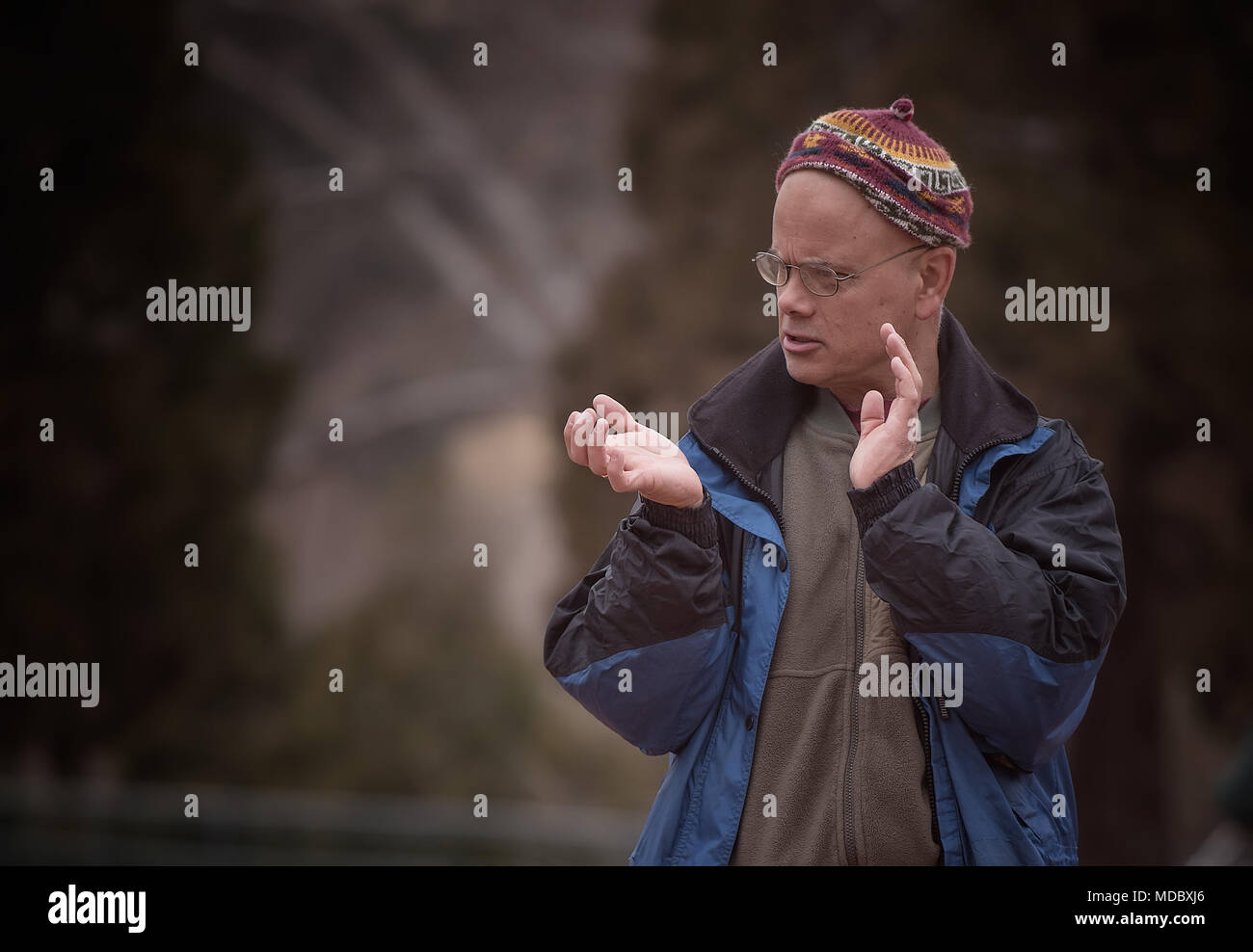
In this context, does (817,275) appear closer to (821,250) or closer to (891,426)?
(821,250)

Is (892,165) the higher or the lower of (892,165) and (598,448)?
the higher

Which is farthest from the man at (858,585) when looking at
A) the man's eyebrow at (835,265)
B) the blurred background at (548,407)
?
the blurred background at (548,407)

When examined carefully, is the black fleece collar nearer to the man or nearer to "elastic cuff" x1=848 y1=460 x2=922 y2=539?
the man

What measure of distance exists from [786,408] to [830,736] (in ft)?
1.91

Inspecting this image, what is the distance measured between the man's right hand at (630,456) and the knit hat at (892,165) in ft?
1.66

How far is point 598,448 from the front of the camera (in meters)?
2.35

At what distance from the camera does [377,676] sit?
991 cm

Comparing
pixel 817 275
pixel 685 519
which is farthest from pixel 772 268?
pixel 685 519

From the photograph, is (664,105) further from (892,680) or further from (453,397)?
(453,397)

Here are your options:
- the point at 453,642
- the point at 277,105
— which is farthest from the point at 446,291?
the point at 453,642

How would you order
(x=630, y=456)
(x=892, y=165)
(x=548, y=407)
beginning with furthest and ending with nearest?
(x=548, y=407) → (x=892, y=165) → (x=630, y=456)

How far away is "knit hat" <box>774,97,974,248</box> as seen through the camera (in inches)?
95.1

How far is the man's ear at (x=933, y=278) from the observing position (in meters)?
2.53

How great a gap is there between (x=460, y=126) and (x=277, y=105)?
6.47ft
